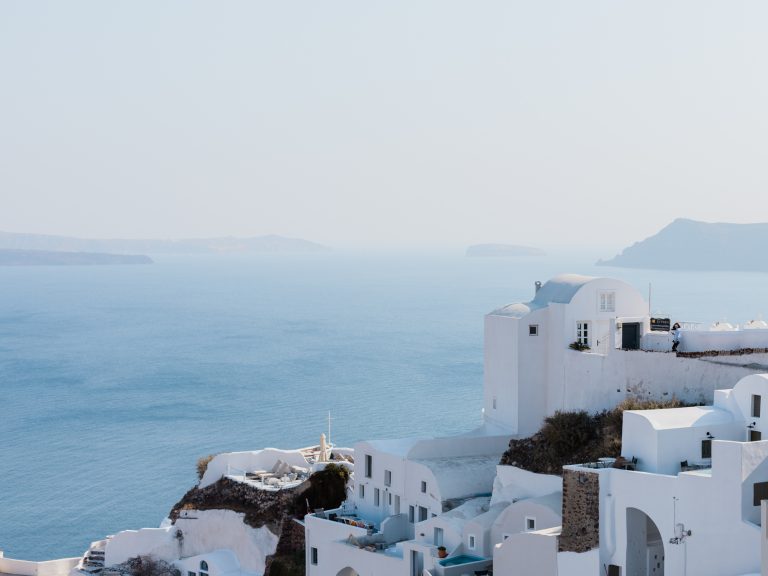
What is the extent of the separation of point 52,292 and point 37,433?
133 m

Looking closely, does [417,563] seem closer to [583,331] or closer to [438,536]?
[438,536]

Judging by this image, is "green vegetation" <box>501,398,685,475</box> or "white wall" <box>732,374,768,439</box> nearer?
"white wall" <box>732,374,768,439</box>

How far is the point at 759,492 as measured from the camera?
22125 mm

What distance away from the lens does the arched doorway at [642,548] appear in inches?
949

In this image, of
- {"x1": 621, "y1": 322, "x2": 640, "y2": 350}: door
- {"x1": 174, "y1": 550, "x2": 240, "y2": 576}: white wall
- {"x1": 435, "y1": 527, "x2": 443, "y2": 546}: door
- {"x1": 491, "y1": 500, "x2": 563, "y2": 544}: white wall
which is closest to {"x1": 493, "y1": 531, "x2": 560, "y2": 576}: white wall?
{"x1": 491, "y1": 500, "x2": 563, "y2": 544}: white wall

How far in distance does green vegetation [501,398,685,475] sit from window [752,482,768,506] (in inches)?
211

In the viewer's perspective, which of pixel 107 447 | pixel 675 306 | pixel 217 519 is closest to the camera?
pixel 217 519

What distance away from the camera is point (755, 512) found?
865 inches

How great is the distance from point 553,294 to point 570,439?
5.17 m

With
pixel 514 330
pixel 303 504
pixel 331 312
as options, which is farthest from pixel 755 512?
pixel 331 312

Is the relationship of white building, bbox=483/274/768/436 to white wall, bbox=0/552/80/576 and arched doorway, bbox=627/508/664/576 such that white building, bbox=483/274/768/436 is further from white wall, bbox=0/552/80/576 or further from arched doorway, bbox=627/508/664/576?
white wall, bbox=0/552/80/576

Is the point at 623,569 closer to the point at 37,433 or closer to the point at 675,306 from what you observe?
the point at 37,433

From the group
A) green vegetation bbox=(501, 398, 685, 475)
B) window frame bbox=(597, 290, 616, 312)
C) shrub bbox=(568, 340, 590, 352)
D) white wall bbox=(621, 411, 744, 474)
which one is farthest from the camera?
window frame bbox=(597, 290, 616, 312)

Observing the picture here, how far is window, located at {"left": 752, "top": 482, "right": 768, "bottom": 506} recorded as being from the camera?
22062 millimetres
